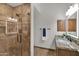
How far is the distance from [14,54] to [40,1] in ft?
2.47

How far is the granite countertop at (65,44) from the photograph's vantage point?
1.48 m

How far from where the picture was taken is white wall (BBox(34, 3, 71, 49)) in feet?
4.89

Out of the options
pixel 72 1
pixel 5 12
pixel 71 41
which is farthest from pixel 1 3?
pixel 71 41

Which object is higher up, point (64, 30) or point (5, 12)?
point (5, 12)

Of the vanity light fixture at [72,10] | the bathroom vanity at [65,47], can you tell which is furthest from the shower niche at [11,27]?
the vanity light fixture at [72,10]

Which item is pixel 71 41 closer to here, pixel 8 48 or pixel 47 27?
pixel 47 27

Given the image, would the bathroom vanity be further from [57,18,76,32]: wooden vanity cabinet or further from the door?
the door

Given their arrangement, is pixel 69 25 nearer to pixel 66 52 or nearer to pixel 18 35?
pixel 66 52

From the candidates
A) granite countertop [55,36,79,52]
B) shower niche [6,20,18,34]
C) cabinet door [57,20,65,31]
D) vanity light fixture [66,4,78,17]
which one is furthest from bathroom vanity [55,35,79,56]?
shower niche [6,20,18,34]

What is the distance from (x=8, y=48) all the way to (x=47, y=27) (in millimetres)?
562

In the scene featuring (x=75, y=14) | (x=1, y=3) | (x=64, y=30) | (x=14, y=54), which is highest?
(x=1, y=3)

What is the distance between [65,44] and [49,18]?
0.38m

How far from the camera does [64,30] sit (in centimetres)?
150

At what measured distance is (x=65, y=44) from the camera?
1499mm
